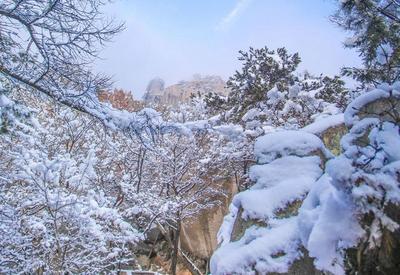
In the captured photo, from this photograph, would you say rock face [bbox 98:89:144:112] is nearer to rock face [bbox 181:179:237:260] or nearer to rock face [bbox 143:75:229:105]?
rock face [bbox 181:179:237:260]

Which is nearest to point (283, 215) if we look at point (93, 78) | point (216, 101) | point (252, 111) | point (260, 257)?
point (260, 257)

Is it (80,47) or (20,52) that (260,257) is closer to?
(80,47)

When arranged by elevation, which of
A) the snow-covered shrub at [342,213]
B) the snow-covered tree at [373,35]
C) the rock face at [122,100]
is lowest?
the snow-covered shrub at [342,213]

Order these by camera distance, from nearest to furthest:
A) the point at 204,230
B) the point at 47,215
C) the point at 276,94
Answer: the point at 47,215 < the point at 276,94 < the point at 204,230

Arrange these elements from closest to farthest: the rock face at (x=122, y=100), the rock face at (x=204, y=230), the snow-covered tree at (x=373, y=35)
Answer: the snow-covered tree at (x=373, y=35)
the rock face at (x=204, y=230)
the rock face at (x=122, y=100)

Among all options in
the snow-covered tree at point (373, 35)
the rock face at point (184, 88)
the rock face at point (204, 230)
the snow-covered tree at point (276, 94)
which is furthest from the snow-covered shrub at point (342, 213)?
the rock face at point (184, 88)

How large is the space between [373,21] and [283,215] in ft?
12.4

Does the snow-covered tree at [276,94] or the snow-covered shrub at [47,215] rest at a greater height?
the snow-covered tree at [276,94]

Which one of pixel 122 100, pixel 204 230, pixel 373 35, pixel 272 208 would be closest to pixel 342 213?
pixel 272 208

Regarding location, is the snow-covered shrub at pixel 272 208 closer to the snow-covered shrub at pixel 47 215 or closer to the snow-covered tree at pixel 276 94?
the snow-covered shrub at pixel 47 215

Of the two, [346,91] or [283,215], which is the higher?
[346,91]

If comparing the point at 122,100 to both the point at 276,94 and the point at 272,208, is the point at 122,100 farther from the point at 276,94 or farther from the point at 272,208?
the point at 272,208

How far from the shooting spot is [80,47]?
424 centimetres

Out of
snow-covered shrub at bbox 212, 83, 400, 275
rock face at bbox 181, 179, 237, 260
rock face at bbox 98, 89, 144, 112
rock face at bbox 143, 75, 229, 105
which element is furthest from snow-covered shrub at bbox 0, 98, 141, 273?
rock face at bbox 143, 75, 229, 105
